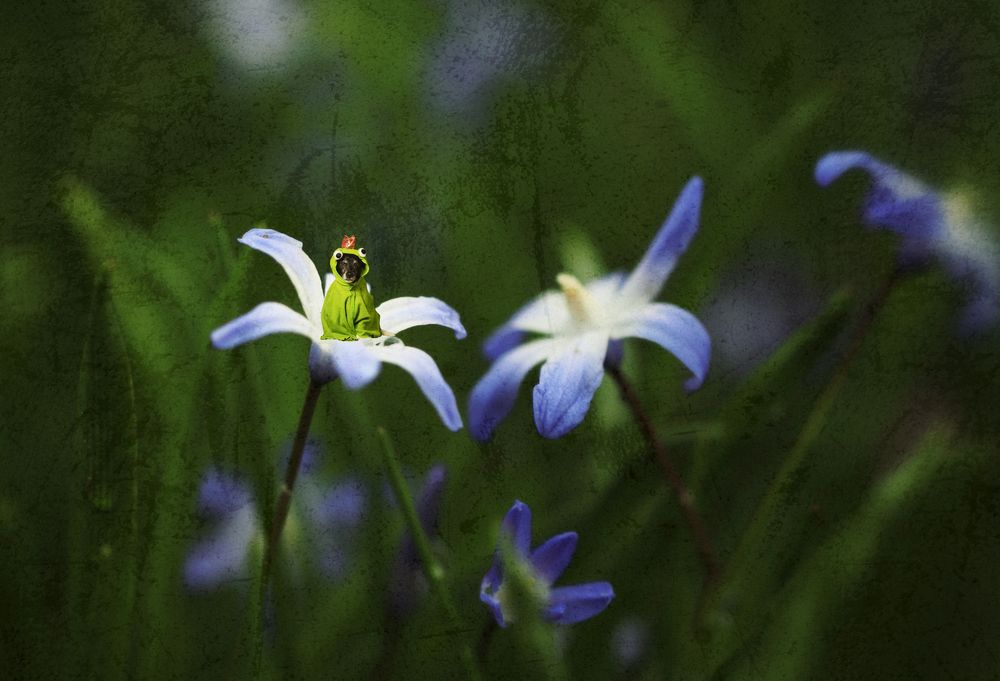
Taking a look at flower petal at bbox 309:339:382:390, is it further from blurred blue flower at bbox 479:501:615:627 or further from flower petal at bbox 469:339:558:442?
blurred blue flower at bbox 479:501:615:627

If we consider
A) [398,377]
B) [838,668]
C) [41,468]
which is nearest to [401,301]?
[398,377]

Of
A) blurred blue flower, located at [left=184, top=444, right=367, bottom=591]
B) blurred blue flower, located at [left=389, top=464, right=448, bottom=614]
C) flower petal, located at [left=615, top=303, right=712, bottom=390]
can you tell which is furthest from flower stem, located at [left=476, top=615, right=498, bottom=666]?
flower petal, located at [left=615, top=303, right=712, bottom=390]

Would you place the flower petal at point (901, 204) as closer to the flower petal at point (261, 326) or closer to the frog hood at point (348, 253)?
the frog hood at point (348, 253)

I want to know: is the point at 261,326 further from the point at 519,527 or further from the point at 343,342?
the point at 519,527

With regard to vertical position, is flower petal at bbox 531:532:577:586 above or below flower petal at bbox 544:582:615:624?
above

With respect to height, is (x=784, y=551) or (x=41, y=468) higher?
(x=41, y=468)

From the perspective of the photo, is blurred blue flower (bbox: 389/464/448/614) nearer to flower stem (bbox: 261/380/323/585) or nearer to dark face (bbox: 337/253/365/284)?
flower stem (bbox: 261/380/323/585)

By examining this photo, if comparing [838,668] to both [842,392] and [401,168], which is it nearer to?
[842,392]

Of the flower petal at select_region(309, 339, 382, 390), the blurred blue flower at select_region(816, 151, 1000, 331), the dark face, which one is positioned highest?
the dark face
